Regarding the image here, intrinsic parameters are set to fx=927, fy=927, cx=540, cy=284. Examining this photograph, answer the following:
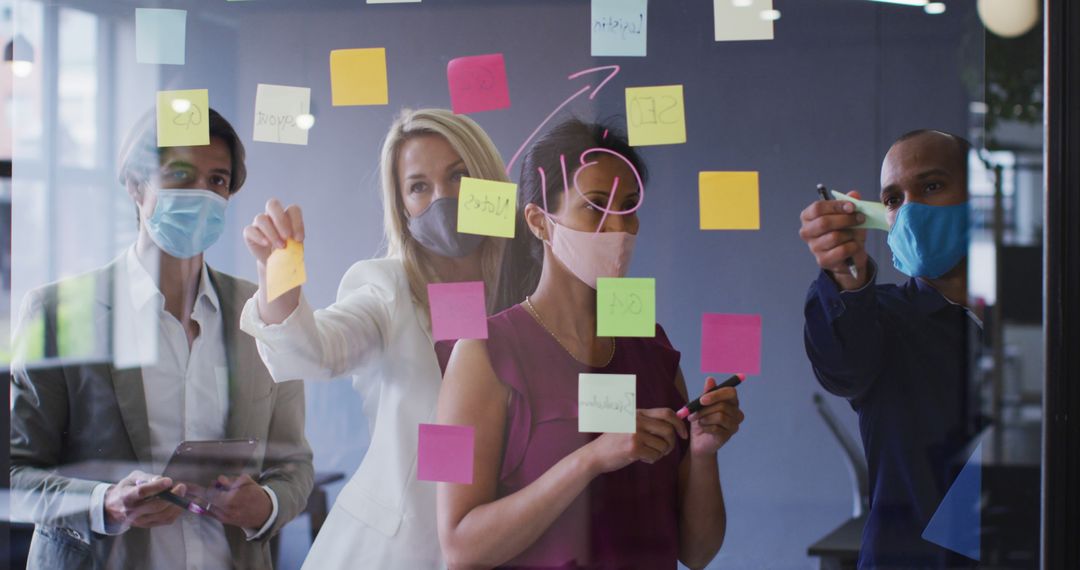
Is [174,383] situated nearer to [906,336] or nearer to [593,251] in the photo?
[593,251]

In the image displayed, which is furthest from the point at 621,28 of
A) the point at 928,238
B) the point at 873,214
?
the point at 928,238

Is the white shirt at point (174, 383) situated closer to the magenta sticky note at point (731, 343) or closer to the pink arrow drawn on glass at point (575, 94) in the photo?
the pink arrow drawn on glass at point (575, 94)

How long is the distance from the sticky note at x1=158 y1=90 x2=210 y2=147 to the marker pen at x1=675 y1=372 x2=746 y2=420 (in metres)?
1.10

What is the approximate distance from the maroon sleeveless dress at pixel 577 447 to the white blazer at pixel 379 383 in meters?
0.17

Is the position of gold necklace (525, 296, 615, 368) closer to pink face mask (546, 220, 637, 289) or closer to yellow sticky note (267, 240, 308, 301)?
pink face mask (546, 220, 637, 289)

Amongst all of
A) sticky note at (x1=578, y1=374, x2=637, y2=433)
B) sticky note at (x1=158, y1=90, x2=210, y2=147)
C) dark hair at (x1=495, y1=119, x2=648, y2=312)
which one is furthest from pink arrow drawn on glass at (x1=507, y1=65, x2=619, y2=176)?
sticky note at (x1=158, y1=90, x2=210, y2=147)

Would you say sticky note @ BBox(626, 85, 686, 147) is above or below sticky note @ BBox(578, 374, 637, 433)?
above

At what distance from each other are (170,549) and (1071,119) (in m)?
1.94

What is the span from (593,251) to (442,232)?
0.97 ft

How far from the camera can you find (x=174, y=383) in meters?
1.91

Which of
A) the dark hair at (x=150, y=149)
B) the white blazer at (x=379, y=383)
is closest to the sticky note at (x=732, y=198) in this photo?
the white blazer at (x=379, y=383)

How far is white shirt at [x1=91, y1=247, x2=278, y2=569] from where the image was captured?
1.91 m

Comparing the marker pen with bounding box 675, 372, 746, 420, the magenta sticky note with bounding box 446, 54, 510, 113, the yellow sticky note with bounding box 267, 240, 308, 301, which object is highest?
the magenta sticky note with bounding box 446, 54, 510, 113

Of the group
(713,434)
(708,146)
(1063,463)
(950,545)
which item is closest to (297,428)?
(713,434)
